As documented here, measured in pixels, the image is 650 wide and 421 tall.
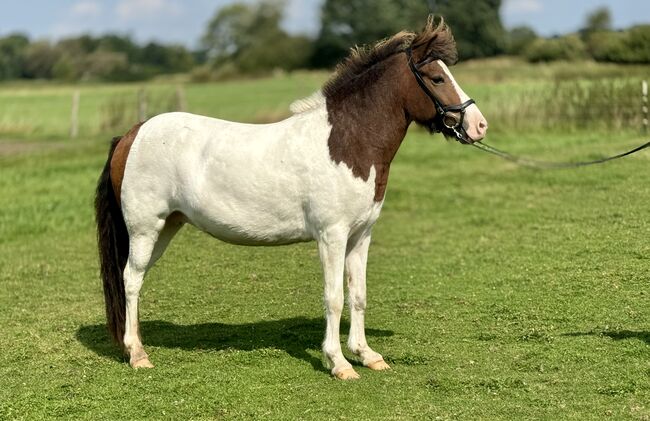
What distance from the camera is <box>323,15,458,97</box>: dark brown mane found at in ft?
21.2

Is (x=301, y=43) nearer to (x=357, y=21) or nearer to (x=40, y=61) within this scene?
(x=357, y=21)

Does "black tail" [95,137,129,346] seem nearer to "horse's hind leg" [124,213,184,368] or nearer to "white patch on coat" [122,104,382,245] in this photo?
"horse's hind leg" [124,213,184,368]

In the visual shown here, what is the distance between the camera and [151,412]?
5820 mm

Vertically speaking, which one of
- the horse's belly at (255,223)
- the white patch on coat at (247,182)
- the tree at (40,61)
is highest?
the white patch on coat at (247,182)

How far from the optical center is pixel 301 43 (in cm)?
7006

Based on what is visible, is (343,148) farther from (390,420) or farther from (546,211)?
(546,211)

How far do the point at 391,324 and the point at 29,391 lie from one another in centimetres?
339

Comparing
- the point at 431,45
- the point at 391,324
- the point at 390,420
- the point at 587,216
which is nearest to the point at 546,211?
the point at 587,216

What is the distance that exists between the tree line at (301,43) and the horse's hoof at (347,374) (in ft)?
26.7

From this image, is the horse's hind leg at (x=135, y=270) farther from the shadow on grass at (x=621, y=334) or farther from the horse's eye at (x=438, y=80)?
the shadow on grass at (x=621, y=334)

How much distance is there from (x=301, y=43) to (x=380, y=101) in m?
64.9

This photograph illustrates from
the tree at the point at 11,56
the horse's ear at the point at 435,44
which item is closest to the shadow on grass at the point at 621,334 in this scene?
the horse's ear at the point at 435,44

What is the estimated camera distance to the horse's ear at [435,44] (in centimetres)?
644

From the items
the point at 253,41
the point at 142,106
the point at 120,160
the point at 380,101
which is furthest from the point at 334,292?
the point at 253,41
